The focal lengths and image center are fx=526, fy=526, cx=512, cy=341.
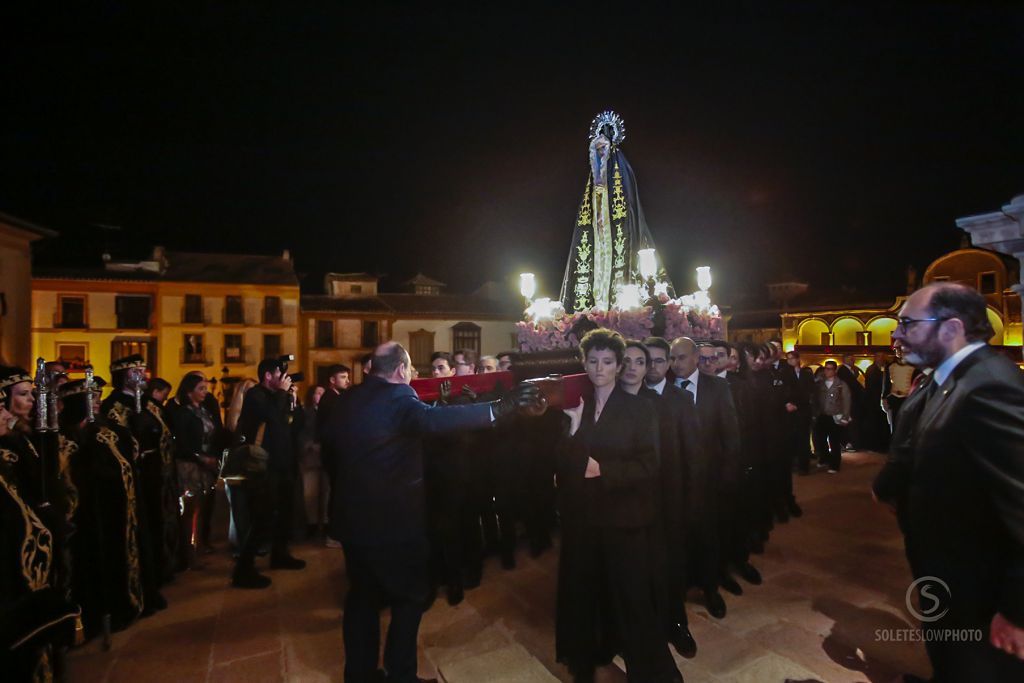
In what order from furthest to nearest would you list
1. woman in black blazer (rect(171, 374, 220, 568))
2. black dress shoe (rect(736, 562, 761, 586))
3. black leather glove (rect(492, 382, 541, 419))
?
woman in black blazer (rect(171, 374, 220, 568)), black dress shoe (rect(736, 562, 761, 586)), black leather glove (rect(492, 382, 541, 419))

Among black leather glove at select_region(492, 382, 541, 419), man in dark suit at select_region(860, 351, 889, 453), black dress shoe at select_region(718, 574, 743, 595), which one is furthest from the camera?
man in dark suit at select_region(860, 351, 889, 453)

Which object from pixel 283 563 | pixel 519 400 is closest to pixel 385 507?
pixel 519 400

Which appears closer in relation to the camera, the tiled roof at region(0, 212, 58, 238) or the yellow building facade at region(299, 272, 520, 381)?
the tiled roof at region(0, 212, 58, 238)

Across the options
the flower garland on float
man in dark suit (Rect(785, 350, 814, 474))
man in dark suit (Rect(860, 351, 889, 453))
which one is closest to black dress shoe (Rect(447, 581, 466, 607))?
the flower garland on float

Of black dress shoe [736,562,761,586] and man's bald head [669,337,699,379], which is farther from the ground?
man's bald head [669,337,699,379]

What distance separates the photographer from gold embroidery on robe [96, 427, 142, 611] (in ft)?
12.5

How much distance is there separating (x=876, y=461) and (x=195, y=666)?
34.1 ft

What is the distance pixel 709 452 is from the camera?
412 centimetres

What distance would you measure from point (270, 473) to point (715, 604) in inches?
153

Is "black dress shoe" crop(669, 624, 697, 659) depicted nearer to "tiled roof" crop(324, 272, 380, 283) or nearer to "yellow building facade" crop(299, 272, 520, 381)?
"yellow building facade" crop(299, 272, 520, 381)

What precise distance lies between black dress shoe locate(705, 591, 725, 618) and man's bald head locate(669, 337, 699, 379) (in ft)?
5.39

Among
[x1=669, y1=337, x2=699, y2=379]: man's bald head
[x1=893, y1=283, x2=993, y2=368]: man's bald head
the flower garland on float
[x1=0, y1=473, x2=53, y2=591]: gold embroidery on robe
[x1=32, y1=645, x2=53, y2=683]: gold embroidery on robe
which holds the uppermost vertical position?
the flower garland on float

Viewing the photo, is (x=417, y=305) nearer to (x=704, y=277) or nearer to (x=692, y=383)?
(x=704, y=277)

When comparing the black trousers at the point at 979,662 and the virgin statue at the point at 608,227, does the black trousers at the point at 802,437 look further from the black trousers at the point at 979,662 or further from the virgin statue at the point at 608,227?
the black trousers at the point at 979,662
